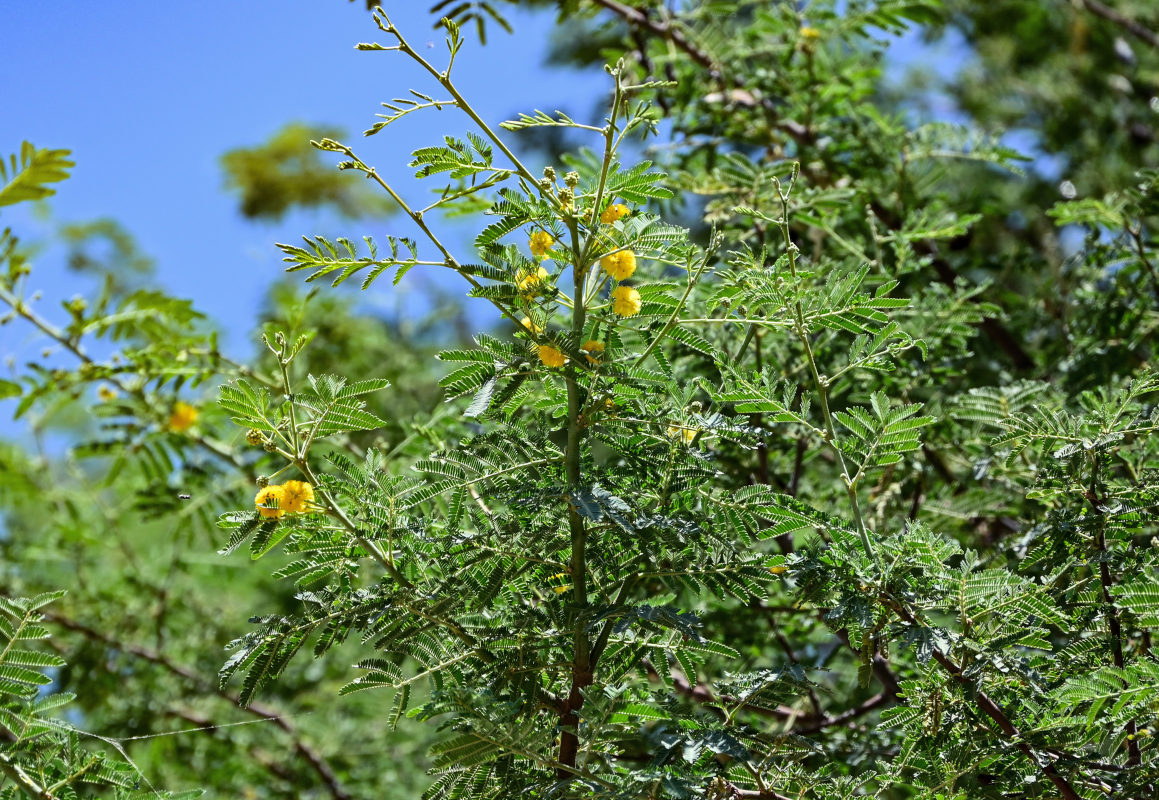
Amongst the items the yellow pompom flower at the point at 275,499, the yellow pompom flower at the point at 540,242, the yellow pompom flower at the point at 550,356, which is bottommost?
the yellow pompom flower at the point at 275,499

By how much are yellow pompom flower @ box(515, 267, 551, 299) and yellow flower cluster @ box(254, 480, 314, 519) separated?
363mm

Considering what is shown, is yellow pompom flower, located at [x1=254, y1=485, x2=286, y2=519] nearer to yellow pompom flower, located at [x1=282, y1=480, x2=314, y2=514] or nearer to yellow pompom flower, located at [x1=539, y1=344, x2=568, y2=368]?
yellow pompom flower, located at [x1=282, y1=480, x2=314, y2=514]

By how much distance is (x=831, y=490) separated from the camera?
6.57 ft

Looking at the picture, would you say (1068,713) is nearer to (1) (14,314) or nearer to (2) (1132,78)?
(1) (14,314)

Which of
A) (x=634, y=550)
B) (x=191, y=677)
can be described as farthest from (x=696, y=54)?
(x=191, y=677)

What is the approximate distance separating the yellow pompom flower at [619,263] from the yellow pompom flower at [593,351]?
0.31 feet

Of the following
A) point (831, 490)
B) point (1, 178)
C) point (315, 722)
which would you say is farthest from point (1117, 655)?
point (315, 722)

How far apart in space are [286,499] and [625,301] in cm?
49

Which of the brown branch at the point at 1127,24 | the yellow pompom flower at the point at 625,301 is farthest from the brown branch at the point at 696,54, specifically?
the brown branch at the point at 1127,24

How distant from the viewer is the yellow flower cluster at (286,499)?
1.19 m

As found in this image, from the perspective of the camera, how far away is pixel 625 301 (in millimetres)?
1238

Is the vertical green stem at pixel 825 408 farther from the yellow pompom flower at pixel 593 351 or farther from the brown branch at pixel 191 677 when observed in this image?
the brown branch at pixel 191 677

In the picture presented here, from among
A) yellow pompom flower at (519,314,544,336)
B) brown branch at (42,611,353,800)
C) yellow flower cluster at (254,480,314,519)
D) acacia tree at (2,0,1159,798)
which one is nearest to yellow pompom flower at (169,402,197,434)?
brown branch at (42,611,353,800)

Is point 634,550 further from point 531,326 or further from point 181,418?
point 181,418
